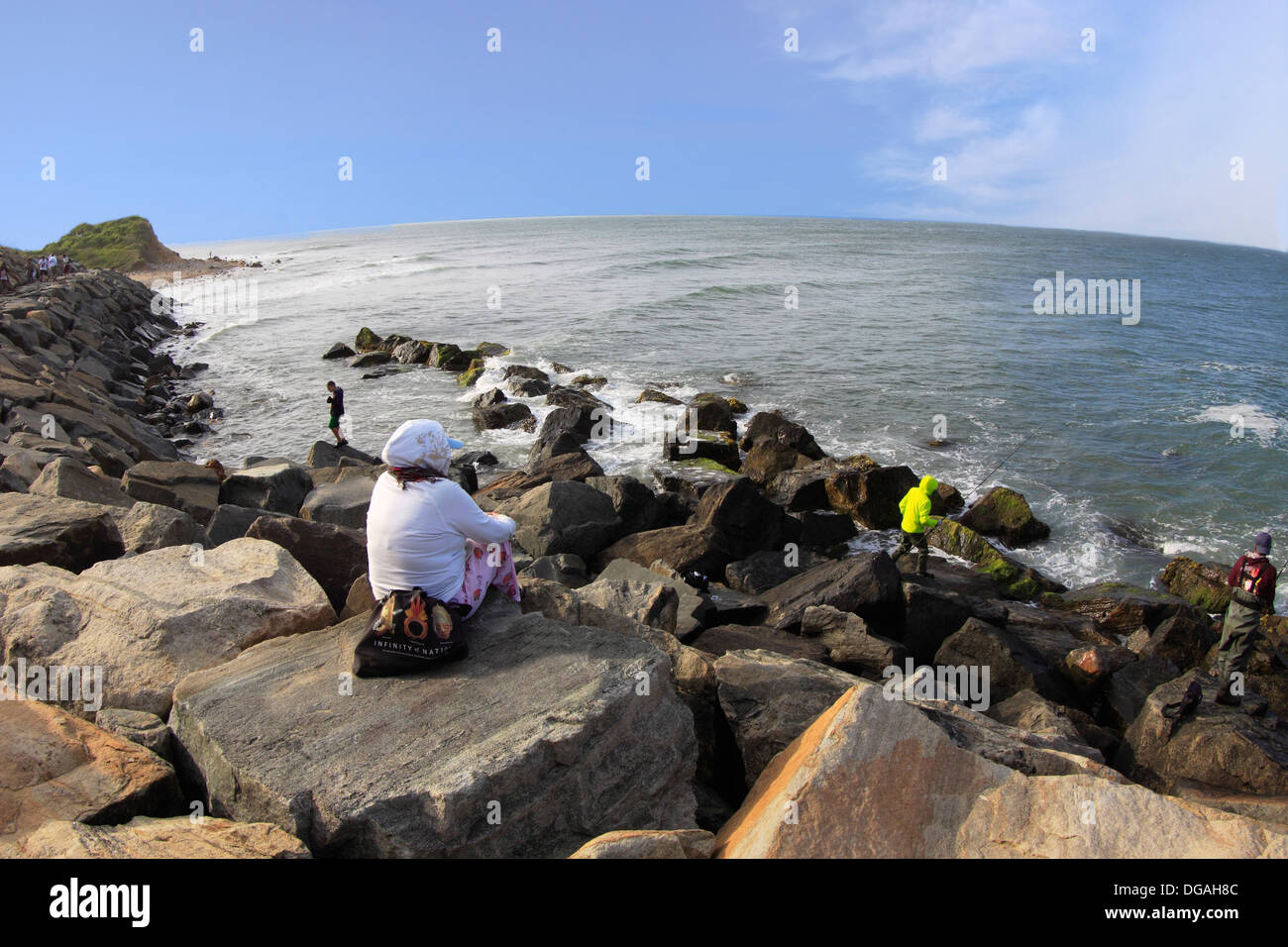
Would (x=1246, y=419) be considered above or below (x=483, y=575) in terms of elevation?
above

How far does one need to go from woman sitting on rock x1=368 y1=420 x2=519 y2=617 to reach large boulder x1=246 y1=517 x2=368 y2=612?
1.87 meters

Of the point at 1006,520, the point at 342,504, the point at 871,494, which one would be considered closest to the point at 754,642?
the point at 342,504

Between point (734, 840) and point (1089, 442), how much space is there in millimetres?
18160

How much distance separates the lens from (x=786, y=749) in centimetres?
A: 406

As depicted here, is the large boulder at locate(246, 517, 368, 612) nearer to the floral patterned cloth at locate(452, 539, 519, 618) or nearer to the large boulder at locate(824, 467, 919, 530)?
the floral patterned cloth at locate(452, 539, 519, 618)

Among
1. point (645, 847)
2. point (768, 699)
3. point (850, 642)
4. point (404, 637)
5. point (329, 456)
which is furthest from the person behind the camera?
point (329, 456)

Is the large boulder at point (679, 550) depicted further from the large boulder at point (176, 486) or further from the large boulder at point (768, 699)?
the large boulder at point (176, 486)

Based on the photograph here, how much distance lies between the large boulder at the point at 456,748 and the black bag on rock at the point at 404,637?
99mm

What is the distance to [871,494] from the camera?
43.8ft

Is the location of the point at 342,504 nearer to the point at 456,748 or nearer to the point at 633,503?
the point at 633,503

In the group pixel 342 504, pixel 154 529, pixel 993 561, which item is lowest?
pixel 993 561

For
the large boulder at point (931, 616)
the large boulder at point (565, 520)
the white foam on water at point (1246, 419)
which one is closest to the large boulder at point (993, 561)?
the large boulder at point (931, 616)

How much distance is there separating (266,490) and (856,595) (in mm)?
8618

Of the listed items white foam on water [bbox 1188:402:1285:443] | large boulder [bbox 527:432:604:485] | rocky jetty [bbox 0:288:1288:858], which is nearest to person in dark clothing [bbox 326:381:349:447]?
large boulder [bbox 527:432:604:485]
